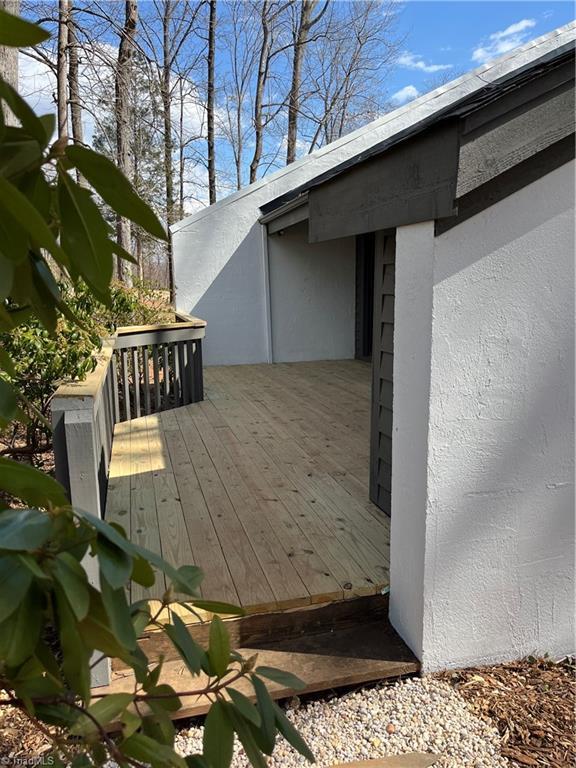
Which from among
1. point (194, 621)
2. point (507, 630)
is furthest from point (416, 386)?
point (194, 621)

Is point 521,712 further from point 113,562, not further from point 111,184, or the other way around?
point 111,184

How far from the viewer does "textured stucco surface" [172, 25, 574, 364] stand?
8.09m

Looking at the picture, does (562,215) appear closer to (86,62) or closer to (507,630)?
(507,630)

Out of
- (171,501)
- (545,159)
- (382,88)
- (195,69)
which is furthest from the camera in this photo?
(382,88)

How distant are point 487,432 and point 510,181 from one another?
34.4 inches

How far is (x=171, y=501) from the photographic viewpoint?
3.43m

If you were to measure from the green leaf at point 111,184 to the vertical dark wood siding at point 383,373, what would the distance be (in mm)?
2566

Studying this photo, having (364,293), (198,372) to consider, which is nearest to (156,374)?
(198,372)

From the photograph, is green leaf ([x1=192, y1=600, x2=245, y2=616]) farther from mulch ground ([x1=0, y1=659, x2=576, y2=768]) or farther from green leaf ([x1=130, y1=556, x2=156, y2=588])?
mulch ground ([x1=0, y1=659, x2=576, y2=768])

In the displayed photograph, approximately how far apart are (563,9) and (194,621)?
8603 millimetres

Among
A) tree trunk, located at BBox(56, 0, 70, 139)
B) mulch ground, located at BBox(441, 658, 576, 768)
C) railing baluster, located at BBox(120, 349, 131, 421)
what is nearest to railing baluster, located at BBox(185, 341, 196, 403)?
railing baluster, located at BBox(120, 349, 131, 421)

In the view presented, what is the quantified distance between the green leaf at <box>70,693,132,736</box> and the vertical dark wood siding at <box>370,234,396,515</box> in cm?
254

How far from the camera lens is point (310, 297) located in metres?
8.64

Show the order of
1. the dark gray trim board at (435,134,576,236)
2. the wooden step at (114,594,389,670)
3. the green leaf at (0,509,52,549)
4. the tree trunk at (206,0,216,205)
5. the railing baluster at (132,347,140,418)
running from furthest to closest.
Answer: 1. the tree trunk at (206,0,216,205)
2. the railing baluster at (132,347,140,418)
3. the wooden step at (114,594,389,670)
4. the dark gray trim board at (435,134,576,236)
5. the green leaf at (0,509,52,549)
